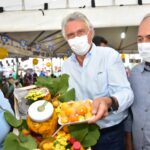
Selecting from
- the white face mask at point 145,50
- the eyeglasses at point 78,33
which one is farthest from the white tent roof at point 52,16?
the eyeglasses at point 78,33

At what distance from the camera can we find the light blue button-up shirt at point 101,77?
5.23 ft

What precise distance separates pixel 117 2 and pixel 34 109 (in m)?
4.60

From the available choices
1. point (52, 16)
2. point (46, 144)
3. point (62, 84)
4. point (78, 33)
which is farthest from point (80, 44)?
point (52, 16)

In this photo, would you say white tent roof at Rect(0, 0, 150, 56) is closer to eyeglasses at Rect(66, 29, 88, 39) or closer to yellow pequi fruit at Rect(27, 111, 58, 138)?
eyeglasses at Rect(66, 29, 88, 39)

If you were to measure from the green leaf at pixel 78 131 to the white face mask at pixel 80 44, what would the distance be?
0.67m

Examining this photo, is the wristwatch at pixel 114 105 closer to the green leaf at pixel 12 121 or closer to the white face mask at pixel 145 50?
the green leaf at pixel 12 121

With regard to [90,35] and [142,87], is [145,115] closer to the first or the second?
[142,87]

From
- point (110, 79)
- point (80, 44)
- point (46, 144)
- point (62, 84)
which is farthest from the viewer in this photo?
point (80, 44)

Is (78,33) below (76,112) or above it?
above

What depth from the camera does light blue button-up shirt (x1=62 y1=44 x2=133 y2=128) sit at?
1593 millimetres

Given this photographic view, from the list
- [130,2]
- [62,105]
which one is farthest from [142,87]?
[130,2]

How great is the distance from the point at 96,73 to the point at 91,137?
610 mm

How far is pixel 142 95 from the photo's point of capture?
1689mm

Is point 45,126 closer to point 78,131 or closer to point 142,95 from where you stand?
point 78,131
